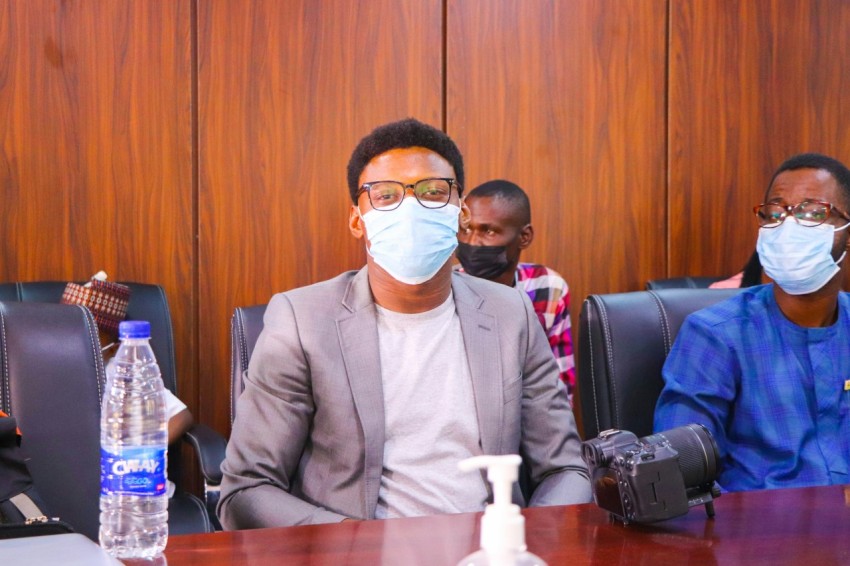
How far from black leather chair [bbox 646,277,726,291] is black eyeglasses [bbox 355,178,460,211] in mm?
2058

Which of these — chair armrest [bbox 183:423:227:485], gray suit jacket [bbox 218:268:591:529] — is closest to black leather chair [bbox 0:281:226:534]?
chair armrest [bbox 183:423:227:485]

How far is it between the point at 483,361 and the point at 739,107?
114 inches

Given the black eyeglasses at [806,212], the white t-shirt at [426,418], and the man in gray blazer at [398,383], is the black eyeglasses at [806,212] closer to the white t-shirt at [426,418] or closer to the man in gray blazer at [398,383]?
the man in gray blazer at [398,383]

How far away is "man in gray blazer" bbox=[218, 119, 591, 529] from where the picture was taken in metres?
1.67

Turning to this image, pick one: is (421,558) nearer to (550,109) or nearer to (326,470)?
(326,470)

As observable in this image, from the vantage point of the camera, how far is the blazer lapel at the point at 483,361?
5.70ft

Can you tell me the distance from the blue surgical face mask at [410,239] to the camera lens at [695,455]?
0.66 metres

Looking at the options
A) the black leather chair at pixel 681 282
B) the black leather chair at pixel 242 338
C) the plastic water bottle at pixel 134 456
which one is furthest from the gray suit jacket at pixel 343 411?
the black leather chair at pixel 681 282

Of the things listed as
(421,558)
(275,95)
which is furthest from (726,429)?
(275,95)

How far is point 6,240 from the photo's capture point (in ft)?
11.3

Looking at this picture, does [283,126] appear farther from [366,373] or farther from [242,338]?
[366,373]

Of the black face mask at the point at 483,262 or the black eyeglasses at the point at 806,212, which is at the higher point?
the black eyeglasses at the point at 806,212

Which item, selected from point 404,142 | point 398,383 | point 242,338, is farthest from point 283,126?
point 398,383

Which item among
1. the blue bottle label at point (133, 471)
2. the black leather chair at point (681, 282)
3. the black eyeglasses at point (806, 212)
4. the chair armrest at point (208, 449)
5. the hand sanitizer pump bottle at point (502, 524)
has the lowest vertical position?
the chair armrest at point (208, 449)
